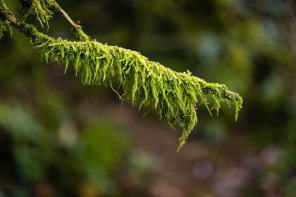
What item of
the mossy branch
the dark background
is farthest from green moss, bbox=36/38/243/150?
the dark background

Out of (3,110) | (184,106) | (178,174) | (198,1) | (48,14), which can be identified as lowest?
(184,106)

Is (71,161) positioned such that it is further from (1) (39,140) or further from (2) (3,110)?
(2) (3,110)

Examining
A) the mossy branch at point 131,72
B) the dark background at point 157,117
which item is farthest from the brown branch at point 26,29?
the dark background at point 157,117

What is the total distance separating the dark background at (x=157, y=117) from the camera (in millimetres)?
4598

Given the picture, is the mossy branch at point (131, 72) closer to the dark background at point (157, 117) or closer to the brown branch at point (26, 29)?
the brown branch at point (26, 29)

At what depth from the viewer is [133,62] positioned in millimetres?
1617

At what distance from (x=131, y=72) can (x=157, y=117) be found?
20.5 ft

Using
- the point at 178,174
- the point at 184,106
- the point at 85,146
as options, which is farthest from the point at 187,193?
the point at 184,106

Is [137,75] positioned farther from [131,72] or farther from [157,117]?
[157,117]

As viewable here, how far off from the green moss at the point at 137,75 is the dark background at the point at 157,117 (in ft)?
9.63

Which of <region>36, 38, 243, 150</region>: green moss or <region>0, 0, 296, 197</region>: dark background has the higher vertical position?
<region>0, 0, 296, 197</region>: dark background

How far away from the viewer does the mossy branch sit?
1563 millimetres

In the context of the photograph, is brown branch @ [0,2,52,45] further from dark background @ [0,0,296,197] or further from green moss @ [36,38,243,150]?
dark background @ [0,0,296,197]

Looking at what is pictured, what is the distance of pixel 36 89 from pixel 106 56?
4663mm
